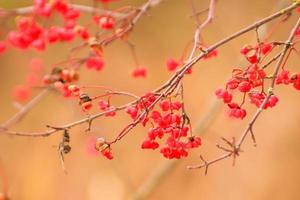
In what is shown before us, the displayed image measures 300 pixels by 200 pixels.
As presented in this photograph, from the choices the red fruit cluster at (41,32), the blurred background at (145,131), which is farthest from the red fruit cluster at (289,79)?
the blurred background at (145,131)

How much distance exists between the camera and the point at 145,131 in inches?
143

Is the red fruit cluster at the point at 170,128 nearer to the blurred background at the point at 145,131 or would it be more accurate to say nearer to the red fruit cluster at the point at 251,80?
the red fruit cluster at the point at 251,80

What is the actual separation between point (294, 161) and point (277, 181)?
0.14 m

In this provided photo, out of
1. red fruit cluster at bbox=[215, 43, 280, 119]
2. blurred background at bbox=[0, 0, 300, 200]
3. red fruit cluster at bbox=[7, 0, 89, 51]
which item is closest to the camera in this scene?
red fruit cluster at bbox=[215, 43, 280, 119]

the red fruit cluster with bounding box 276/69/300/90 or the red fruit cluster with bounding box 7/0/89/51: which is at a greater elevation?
the red fruit cluster with bounding box 7/0/89/51

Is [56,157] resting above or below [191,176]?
above

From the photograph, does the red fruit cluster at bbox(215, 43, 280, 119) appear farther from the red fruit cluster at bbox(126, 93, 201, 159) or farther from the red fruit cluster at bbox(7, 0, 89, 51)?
the red fruit cluster at bbox(7, 0, 89, 51)

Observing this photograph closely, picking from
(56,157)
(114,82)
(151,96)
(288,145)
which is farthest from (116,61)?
(151,96)

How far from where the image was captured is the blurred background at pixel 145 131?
3.26 meters

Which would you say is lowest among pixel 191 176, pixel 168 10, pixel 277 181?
pixel 277 181

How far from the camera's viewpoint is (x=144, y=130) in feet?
12.0

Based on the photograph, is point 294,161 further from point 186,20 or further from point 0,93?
point 0,93

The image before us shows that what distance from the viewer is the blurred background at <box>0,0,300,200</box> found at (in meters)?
3.26

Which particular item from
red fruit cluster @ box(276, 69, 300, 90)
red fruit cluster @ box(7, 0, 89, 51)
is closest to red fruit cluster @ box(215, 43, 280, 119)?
red fruit cluster @ box(276, 69, 300, 90)
